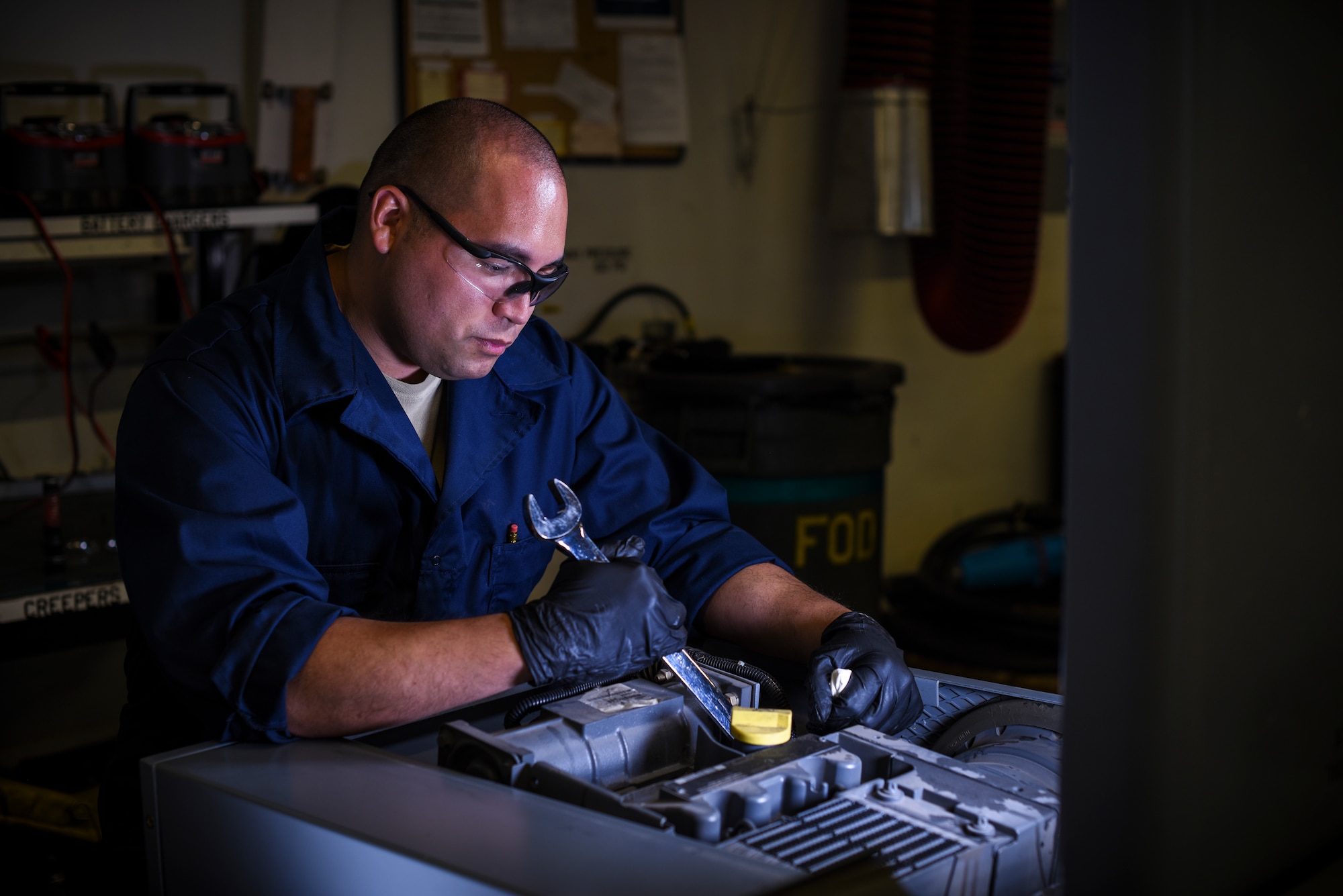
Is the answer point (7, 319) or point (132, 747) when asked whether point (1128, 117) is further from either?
point (7, 319)

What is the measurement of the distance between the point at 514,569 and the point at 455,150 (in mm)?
478

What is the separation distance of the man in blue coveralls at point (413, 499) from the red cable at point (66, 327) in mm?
890

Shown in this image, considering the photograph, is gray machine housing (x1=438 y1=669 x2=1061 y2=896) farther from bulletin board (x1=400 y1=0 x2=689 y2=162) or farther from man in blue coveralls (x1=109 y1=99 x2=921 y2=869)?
bulletin board (x1=400 y1=0 x2=689 y2=162)

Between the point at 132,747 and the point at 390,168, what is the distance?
668 millimetres

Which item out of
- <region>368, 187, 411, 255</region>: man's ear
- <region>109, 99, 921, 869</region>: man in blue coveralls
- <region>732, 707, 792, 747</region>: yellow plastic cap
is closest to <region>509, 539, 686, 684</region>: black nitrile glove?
<region>109, 99, 921, 869</region>: man in blue coveralls

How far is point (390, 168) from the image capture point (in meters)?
1.34

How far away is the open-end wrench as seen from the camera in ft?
3.36

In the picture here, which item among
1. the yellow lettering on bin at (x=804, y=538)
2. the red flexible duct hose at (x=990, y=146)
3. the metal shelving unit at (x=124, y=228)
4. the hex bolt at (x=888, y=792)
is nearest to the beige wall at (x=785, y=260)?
the red flexible duct hose at (x=990, y=146)

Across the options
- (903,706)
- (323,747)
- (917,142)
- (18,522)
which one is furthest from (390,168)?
(917,142)

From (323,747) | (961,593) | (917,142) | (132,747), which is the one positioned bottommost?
(961,593)

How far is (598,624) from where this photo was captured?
106 centimetres

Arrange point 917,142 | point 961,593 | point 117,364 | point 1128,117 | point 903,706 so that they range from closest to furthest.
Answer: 1. point 1128,117
2. point 903,706
3. point 117,364
4. point 917,142
5. point 961,593

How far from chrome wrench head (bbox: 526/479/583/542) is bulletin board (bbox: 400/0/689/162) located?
6.32ft

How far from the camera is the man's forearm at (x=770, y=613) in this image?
132 centimetres
